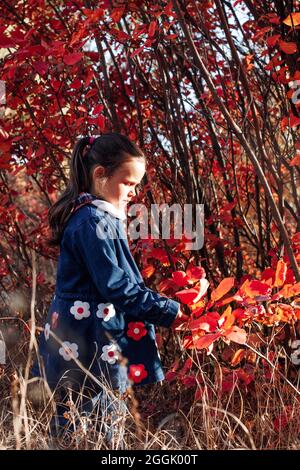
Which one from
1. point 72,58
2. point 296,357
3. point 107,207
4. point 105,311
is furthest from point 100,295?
point 296,357

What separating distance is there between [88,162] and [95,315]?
536 millimetres

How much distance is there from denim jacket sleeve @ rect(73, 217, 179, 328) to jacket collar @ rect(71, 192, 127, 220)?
12 centimetres

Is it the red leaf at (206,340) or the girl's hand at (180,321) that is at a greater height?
the girl's hand at (180,321)

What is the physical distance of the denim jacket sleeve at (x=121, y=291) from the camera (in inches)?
90.6

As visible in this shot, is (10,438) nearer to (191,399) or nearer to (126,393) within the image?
(126,393)

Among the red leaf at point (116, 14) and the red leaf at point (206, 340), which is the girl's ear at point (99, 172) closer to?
the red leaf at point (116, 14)

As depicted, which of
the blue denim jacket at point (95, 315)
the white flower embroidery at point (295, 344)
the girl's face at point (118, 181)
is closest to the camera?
the blue denim jacket at point (95, 315)

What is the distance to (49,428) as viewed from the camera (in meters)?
2.43

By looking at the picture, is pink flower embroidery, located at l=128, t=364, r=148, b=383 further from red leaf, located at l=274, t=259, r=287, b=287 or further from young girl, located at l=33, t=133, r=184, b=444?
red leaf, located at l=274, t=259, r=287, b=287

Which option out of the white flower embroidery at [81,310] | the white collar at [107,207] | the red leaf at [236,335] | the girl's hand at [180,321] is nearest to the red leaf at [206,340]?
the red leaf at [236,335]

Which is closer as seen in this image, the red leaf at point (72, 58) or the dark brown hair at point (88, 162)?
the dark brown hair at point (88, 162)

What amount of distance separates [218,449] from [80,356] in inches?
21.4

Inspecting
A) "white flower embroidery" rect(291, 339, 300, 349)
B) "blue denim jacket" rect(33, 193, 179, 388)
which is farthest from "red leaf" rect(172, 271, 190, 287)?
"white flower embroidery" rect(291, 339, 300, 349)

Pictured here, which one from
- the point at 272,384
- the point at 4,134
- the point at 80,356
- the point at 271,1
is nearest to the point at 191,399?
the point at 272,384
